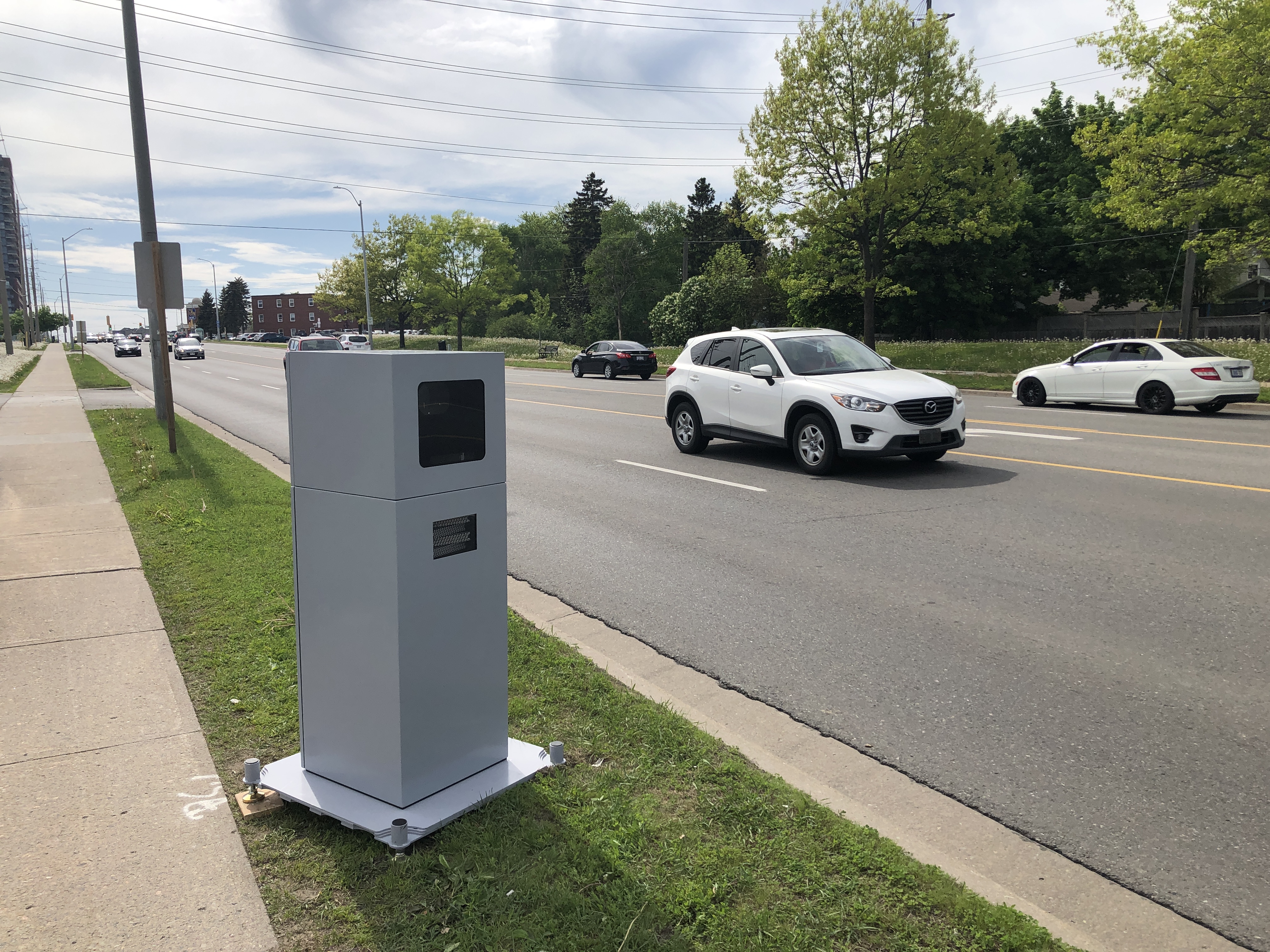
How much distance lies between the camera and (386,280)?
85.2m

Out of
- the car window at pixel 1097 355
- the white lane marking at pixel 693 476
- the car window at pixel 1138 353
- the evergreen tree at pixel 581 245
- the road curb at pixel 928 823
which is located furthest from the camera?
the evergreen tree at pixel 581 245

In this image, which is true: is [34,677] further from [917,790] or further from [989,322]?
[989,322]

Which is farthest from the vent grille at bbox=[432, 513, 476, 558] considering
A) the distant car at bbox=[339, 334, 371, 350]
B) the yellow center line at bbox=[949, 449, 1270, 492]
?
the distant car at bbox=[339, 334, 371, 350]

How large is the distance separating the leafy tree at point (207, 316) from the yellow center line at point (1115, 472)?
183385mm

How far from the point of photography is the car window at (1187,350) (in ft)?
56.3

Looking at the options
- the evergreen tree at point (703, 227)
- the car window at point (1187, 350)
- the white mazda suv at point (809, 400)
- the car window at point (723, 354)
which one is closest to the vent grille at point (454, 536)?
the white mazda suv at point (809, 400)

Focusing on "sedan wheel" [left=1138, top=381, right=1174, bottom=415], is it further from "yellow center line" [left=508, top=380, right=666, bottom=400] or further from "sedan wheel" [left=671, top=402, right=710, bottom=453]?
"yellow center line" [left=508, top=380, right=666, bottom=400]

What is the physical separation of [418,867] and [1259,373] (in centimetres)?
2465

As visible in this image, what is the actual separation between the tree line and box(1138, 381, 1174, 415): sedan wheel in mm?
8738

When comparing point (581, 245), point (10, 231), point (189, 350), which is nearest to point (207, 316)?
point (10, 231)

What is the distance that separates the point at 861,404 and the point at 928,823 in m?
7.27

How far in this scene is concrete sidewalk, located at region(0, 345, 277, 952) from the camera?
2.62 meters

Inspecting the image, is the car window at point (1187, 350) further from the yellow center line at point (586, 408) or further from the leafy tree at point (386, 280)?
the leafy tree at point (386, 280)

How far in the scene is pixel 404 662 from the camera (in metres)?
2.91
